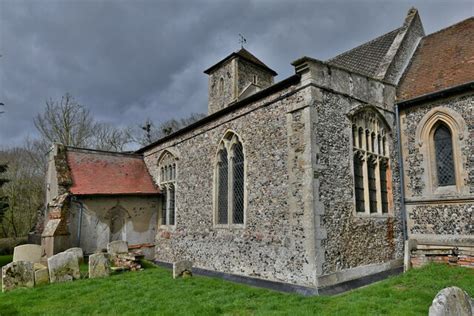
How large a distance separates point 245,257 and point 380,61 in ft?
28.5

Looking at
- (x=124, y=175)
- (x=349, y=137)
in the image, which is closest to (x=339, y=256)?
(x=349, y=137)

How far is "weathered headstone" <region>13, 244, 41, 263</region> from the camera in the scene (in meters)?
11.4

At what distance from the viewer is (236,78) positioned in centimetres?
2005

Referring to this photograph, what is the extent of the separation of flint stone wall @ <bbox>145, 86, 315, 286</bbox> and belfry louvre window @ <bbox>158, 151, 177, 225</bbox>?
1.56 meters

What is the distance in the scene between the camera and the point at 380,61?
12023 mm

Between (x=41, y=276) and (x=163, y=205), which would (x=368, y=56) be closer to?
(x=163, y=205)

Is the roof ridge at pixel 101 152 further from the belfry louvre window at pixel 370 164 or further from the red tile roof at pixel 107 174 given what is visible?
the belfry louvre window at pixel 370 164

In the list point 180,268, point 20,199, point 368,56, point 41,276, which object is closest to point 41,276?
point 41,276

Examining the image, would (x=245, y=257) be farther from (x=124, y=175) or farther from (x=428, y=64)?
(x=428, y=64)

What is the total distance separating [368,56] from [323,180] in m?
7.50

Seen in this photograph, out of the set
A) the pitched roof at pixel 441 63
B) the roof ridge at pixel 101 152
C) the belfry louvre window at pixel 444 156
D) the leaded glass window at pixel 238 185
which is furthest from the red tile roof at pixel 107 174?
the pitched roof at pixel 441 63

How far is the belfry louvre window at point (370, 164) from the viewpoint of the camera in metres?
9.23

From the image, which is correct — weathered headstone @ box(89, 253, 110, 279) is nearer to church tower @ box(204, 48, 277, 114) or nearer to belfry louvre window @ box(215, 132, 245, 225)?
belfry louvre window @ box(215, 132, 245, 225)

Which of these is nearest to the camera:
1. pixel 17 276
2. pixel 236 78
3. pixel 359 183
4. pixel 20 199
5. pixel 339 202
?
pixel 339 202
